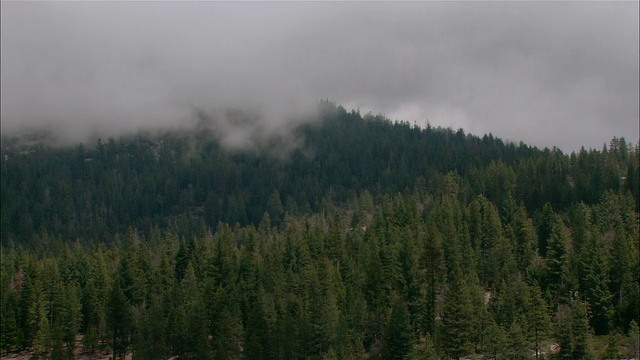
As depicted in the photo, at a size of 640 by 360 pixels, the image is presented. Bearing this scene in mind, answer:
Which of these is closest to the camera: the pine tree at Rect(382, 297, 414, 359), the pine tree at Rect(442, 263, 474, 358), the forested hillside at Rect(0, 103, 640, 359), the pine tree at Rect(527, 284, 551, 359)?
the pine tree at Rect(382, 297, 414, 359)

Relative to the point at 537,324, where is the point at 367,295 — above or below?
above

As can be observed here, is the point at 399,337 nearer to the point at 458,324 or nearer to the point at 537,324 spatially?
the point at 458,324

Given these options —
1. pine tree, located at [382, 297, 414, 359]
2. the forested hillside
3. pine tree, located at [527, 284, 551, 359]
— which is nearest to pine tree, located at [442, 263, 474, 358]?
the forested hillside

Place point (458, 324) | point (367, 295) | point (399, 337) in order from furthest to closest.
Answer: point (367, 295), point (458, 324), point (399, 337)

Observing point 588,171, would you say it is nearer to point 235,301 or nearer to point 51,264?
point 235,301

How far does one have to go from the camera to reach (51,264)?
10750 centimetres

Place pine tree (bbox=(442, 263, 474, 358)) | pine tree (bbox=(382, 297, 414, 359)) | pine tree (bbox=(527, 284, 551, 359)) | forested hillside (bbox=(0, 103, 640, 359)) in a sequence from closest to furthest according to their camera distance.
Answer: pine tree (bbox=(382, 297, 414, 359)) < pine tree (bbox=(527, 284, 551, 359)) < pine tree (bbox=(442, 263, 474, 358)) < forested hillside (bbox=(0, 103, 640, 359))

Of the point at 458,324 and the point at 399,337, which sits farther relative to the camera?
the point at 458,324

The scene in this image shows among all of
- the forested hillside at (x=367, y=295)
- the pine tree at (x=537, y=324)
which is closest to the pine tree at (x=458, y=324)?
the forested hillside at (x=367, y=295)

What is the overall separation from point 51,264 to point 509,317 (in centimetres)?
8252

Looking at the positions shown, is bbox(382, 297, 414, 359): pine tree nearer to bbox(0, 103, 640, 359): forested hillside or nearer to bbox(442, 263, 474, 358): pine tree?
bbox(0, 103, 640, 359): forested hillside

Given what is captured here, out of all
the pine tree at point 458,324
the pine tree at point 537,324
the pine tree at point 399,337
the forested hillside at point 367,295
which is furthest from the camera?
the forested hillside at point 367,295

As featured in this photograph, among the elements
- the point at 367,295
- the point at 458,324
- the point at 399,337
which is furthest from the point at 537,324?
the point at 367,295

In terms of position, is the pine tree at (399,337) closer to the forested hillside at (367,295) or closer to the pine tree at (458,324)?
the forested hillside at (367,295)
